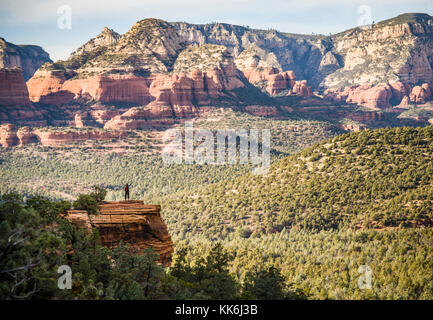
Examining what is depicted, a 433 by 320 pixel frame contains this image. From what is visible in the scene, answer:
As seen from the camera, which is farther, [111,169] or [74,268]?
[111,169]

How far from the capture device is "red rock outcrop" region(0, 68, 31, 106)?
14250 cm

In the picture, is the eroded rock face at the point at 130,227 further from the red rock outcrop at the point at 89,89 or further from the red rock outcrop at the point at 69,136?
the red rock outcrop at the point at 89,89

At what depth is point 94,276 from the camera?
70.6ft

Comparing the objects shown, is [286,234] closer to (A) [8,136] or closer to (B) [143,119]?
(B) [143,119]

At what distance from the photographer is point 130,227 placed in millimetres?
28328

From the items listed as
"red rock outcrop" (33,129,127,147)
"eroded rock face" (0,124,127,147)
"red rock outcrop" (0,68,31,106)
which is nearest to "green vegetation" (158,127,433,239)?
"red rock outcrop" (33,129,127,147)

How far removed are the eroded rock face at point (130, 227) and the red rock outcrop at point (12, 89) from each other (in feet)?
442

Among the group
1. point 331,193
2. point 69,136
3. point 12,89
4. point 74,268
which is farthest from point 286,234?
point 12,89

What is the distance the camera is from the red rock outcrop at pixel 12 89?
468 ft

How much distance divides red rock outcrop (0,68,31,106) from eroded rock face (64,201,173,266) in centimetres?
13459

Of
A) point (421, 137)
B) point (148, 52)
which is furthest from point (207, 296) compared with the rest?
point (148, 52)

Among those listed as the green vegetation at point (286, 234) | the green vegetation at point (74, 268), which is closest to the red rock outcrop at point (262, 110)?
the green vegetation at point (286, 234)

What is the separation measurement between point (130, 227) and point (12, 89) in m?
140
